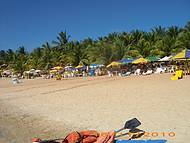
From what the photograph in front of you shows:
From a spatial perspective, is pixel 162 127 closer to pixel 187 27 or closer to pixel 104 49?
pixel 187 27

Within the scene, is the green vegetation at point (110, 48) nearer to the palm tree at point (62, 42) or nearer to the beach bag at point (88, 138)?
the palm tree at point (62, 42)

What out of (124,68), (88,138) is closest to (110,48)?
(124,68)

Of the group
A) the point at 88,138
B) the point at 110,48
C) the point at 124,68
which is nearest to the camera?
the point at 88,138

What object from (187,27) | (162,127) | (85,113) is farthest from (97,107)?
(187,27)

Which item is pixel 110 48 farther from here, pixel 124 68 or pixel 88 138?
pixel 88 138

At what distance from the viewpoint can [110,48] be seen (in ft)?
143

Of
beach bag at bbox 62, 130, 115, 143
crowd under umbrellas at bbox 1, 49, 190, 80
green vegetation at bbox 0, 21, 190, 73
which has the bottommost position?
beach bag at bbox 62, 130, 115, 143

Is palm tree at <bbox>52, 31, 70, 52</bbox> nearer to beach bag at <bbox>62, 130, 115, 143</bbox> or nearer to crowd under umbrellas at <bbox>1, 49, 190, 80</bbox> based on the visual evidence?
crowd under umbrellas at <bbox>1, 49, 190, 80</bbox>

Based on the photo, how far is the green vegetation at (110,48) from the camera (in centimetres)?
3805

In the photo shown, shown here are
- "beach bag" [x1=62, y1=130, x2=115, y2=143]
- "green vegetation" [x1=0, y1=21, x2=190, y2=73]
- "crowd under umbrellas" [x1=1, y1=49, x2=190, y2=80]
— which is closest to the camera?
"beach bag" [x1=62, y1=130, x2=115, y2=143]

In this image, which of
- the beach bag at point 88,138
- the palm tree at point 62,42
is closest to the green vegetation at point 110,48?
the palm tree at point 62,42

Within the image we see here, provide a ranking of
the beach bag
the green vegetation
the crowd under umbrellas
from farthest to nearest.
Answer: the green vegetation
the crowd under umbrellas
the beach bag

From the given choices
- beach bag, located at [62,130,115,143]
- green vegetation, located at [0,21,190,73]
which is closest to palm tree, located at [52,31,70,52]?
green vegetation, located at [0,21,190,73]

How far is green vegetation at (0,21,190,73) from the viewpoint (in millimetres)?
38053
